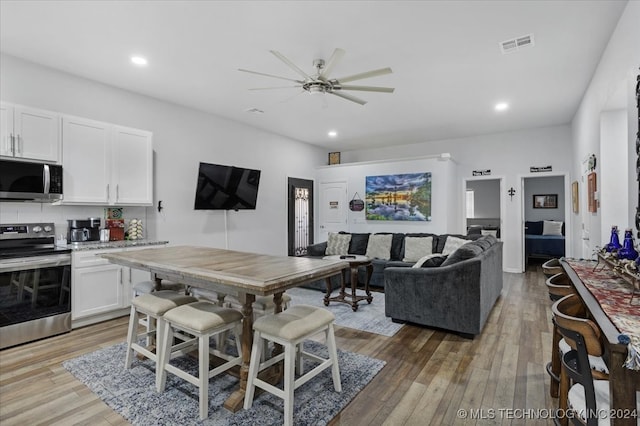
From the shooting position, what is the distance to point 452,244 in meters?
5.43

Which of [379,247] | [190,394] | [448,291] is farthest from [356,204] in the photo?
[190,394]

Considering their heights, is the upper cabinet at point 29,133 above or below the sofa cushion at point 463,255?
above

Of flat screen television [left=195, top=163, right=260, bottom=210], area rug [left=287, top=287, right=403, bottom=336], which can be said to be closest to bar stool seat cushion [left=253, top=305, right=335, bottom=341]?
area rug [left=287, top=287, right=403, bottom=336]

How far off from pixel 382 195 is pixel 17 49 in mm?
6211

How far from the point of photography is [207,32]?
119 inches

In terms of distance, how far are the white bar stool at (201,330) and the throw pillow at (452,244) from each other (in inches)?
157

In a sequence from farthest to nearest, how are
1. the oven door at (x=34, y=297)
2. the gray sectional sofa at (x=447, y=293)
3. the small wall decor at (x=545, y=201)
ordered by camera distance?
the small wall decor at (x=545, y=201), the gray sectional sofa at (x=447, y=293), the oven door at (x=34, y=297)

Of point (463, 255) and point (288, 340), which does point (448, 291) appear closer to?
point (463, 255)

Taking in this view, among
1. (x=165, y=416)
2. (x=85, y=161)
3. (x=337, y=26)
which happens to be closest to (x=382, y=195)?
(x=337, y=26)

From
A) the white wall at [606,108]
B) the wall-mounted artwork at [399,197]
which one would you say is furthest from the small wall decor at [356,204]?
the white wall at [606,108]

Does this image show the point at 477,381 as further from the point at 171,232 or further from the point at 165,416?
the point at 171,232

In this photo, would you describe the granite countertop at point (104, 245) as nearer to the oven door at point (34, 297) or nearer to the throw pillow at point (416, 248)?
the oven door at point (34, 297)

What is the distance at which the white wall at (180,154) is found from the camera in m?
3.66

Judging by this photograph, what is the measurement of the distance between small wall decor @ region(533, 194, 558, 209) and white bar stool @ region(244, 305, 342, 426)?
9861 millimetres
